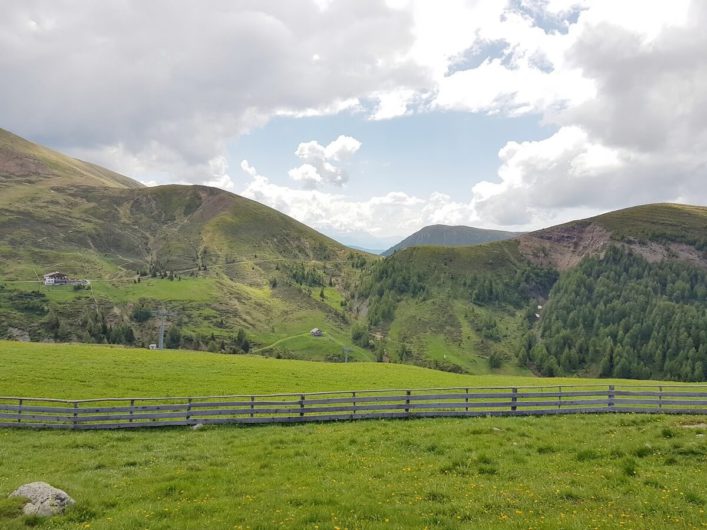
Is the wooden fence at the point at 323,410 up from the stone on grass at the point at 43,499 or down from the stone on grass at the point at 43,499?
down

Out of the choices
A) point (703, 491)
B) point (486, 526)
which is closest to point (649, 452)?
point (703, 491)

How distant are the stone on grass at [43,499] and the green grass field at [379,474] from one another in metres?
0.33

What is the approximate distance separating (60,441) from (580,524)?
26.6 m

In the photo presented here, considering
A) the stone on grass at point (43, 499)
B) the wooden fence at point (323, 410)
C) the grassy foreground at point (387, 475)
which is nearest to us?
the grassy foreground at point (387, 475)

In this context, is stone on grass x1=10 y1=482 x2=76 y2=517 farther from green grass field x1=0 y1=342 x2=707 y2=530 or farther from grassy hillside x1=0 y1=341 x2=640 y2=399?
grassy hillside x1=0 y1=341 x2=640 y2=399

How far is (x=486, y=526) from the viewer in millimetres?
12102

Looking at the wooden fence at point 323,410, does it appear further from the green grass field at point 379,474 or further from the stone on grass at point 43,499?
the stone on grass at point 43,499

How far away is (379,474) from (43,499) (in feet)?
35.4

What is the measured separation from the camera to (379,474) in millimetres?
17172

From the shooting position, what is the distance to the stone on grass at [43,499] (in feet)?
44.0

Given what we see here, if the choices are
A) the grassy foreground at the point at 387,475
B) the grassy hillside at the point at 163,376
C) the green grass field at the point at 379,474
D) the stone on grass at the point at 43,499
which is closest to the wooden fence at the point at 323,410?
the green grass field at the point at 379,474

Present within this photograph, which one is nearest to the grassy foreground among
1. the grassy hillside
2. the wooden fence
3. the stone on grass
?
the stone on grass

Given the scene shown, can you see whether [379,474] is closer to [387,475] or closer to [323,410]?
[387,475]

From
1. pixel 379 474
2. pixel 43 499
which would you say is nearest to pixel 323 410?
pixel 379 474
